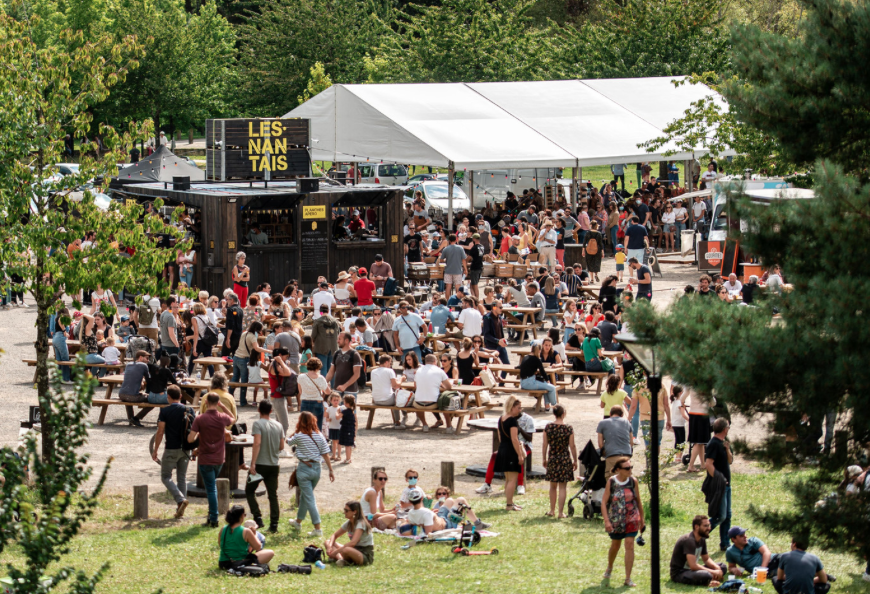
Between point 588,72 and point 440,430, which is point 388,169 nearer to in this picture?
point 588,72

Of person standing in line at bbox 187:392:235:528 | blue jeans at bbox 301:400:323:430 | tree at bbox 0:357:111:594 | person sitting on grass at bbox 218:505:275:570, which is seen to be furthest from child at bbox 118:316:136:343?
tree at bbox 0:357:111:594

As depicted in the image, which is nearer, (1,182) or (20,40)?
(1,182)

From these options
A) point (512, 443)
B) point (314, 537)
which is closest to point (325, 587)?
point (314, 537)

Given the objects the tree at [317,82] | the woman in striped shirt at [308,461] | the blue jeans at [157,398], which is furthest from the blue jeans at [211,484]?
the tree at [317,82]

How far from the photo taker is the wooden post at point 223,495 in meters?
13.2

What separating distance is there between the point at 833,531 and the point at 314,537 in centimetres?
631

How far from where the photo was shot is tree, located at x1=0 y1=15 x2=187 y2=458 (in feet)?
43.8

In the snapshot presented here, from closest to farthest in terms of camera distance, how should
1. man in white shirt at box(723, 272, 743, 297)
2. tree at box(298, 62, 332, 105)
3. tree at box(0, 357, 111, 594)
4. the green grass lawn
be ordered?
tree at box(0, 357, 111, 594) < the green grass lawn < man in white shirt at box(723, 272, 743, 297) < tree at box(298, 62, 332, 105)

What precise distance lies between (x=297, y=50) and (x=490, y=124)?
74.7 feet

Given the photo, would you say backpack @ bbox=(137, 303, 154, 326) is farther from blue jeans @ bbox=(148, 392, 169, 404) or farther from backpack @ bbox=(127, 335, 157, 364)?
blue jeans @ bbox=(148, 392, 169, 404)

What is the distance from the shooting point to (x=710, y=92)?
3869 centimetres

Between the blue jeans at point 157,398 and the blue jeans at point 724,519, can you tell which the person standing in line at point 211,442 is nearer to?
the blue jeans at point 157,398

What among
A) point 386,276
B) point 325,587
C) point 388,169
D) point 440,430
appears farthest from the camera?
point 388,169

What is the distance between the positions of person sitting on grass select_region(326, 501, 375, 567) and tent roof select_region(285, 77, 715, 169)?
64.6 ft
